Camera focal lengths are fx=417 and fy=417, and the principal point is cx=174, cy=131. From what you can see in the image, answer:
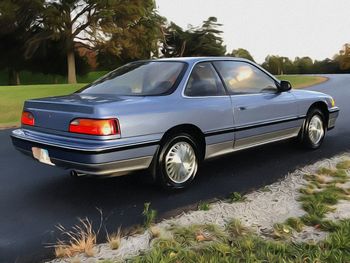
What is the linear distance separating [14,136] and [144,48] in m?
34.3

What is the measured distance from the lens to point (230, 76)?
5.10 meters

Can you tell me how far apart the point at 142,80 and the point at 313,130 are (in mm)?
2911

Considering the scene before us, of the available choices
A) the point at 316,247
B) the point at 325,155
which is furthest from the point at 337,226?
the point at 325,155

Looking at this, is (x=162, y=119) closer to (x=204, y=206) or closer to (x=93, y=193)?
(x=204, y=206)

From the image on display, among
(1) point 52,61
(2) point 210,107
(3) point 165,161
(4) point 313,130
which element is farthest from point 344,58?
(3) point 165,161

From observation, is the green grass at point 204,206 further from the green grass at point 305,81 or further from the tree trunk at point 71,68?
the tree trunk at point 71,68

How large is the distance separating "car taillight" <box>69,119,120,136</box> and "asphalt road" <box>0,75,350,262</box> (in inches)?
30.0

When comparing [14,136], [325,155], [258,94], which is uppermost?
[258,94]

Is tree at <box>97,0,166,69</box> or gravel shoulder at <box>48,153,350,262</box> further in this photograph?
tree at <box>97,0,166,69</box>

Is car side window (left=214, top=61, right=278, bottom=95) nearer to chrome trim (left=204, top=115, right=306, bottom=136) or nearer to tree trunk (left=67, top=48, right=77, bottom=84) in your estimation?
chrome trim (left=204, top=115, right=306, bottom=136)

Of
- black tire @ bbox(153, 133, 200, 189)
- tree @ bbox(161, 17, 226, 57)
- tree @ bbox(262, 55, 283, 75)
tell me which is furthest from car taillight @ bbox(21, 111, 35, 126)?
tree @ bbox(262, 55, 283, 75)

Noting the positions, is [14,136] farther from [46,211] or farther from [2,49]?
[2,49]

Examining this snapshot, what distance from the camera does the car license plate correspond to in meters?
4.11

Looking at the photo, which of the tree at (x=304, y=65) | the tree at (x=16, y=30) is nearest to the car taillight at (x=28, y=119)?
the tree at (x=16, y=30)
